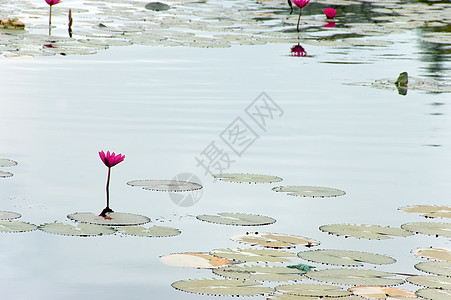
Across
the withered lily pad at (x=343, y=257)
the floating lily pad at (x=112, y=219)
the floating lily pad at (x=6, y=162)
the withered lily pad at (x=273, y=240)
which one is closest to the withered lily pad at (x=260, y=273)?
the withered lily pad at (x=343, y=257)

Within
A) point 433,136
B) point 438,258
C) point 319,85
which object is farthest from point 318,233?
point 319,85

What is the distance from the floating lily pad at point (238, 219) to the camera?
4059mm

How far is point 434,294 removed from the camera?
3189 millimetres

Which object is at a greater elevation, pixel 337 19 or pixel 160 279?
pixel 337 19

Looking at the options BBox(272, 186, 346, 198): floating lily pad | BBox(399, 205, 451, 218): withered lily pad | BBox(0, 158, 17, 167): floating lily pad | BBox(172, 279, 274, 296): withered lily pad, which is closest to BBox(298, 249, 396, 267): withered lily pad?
BBox(172, 279, 274, 296): withered lily pad

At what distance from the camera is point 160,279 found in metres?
3.38

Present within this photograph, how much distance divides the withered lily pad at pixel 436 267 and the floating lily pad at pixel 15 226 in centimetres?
160

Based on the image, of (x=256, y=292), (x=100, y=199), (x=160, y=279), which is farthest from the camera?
(x=100, y=199)

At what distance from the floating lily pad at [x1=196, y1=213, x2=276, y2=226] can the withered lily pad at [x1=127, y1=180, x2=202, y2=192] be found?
46 cm

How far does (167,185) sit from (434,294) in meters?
1.85

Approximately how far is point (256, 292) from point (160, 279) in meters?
0.41

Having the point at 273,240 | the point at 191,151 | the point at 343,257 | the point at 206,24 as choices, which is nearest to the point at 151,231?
the point at 273,240

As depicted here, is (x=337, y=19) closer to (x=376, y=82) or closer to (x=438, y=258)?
(x=376, y=82)

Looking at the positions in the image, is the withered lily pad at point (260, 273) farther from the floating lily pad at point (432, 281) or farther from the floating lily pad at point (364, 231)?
the floating lily pad at point (364, 231)
